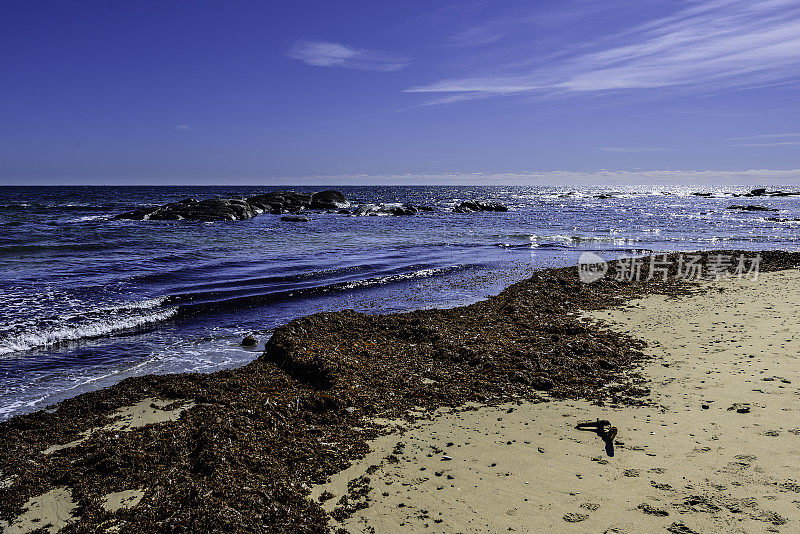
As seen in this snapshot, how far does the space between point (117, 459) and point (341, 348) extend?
4.49 meters

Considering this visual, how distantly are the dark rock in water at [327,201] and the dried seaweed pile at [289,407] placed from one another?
2139 inches

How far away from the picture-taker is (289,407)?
22.0ft

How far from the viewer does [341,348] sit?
30.6 ft

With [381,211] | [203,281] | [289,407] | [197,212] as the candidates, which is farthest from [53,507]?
[381,211]

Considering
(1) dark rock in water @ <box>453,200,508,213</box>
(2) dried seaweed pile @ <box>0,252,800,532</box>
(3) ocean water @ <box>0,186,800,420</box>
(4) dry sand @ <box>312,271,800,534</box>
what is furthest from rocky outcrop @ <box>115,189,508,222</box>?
(4) dry sand @ <box>312,271,800,534</box>

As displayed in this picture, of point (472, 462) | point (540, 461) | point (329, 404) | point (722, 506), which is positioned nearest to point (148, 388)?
point (329, 404)

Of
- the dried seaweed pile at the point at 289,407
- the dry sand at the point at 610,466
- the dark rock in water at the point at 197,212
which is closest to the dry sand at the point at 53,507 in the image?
the dried seaweed pile at the point at 289,407

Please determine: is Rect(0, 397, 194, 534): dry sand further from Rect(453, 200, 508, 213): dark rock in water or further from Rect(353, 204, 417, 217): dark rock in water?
Rect(453, 200, 508, 213): dark rock in water

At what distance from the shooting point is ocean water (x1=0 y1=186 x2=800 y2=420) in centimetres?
952

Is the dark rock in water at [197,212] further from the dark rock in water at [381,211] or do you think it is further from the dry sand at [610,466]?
the dry sand at [610,466]

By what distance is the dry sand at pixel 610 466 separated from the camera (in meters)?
4.35

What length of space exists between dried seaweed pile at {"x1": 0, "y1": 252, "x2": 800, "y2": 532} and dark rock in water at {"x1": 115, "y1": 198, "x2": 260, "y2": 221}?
126 ft

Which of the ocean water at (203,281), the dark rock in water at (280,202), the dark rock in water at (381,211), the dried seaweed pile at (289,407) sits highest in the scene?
the dark rock in water at (280,202)

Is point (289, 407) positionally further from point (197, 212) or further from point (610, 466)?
point (197, 212)
